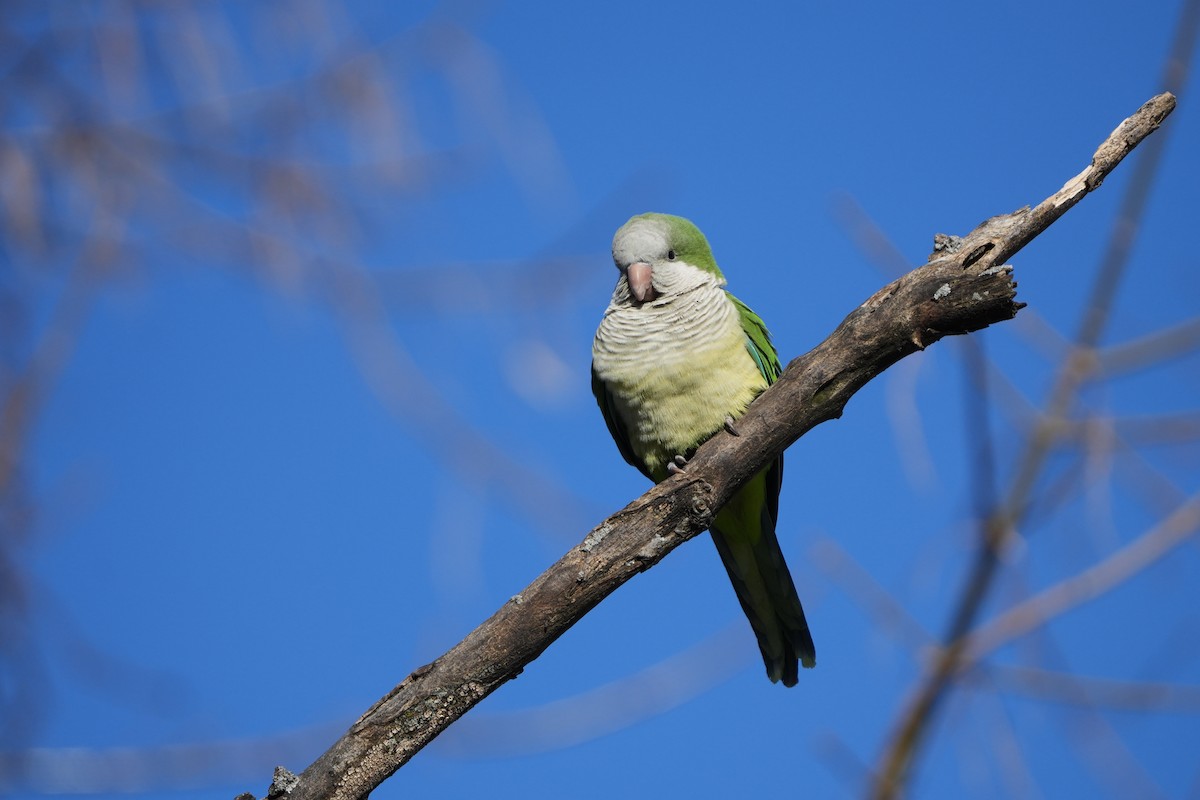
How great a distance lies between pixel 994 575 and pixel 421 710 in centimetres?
178

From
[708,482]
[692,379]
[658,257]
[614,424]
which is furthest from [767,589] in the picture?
[658,257]

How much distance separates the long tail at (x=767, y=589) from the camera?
16.0ft

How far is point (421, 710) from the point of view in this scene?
131 inches

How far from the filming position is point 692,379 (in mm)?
4477

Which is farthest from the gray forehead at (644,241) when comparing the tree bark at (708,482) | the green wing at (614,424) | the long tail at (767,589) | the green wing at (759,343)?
the tree bark at (708,482)

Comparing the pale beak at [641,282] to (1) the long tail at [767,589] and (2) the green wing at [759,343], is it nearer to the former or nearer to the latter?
(2) the green wing at [759,343]

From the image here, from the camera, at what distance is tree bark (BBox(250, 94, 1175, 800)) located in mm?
3137

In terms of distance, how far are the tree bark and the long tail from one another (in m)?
1.17

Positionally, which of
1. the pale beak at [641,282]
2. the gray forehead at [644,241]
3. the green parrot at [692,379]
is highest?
the gray forehead at [644,241]

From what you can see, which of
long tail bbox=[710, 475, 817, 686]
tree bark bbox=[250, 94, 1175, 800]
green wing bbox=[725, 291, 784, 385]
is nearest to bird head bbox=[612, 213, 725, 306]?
green wing bbox=[725, 291, 784, 385]

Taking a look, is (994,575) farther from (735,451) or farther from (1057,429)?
(735,451)

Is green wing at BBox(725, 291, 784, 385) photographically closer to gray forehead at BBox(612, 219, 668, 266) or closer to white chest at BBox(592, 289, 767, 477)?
white chest at BBox(592, 289, 767, 477)

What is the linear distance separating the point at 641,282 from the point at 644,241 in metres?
0.19

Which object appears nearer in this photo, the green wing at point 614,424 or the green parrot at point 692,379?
the green parrot at point 692,379
